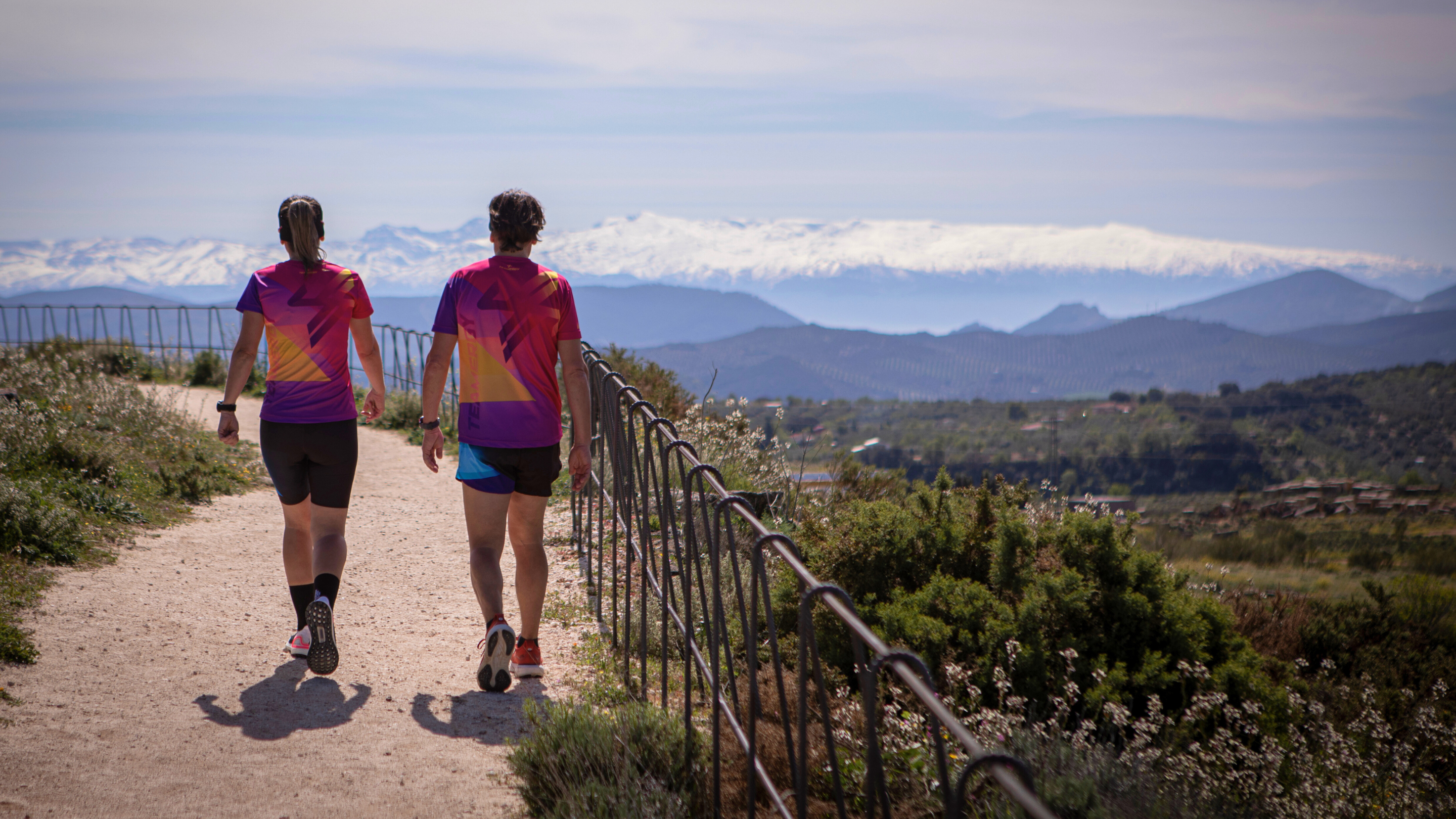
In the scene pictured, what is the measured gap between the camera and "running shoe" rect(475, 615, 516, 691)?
3473 millimetres

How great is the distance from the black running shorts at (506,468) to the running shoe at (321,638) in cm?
78

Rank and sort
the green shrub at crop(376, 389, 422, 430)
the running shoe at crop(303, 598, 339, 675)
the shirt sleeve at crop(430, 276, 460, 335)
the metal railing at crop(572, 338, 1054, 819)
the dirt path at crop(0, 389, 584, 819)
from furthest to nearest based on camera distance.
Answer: the green shrub at crop(376, 389, 422, 430)
the running shoe at crop(303, 598, 339, 675)
the shirt sleeve at crop(430, 276, 460, 335)
the dirt path at crop(0, 389, 584, 819)
the metal railing at crop(572, 338, 1054, 819)

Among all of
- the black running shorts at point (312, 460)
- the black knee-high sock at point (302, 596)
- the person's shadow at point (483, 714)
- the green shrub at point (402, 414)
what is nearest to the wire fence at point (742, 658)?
the person's shadow at point (483, 714)

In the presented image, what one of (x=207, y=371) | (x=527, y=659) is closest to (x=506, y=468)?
(x=527, y=659)

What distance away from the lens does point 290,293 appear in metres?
3.58

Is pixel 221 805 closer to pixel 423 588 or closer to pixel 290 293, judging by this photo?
pixel 290 293

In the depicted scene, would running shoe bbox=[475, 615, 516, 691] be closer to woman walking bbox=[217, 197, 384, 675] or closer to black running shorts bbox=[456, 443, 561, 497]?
black running shorts bbox=[456, 443, 561, 497]

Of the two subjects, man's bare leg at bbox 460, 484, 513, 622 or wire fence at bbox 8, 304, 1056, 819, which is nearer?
wire fence at bbox 8, 304, 1056, 819

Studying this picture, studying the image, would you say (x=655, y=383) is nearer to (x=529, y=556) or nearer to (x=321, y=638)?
(x=529, y=556)

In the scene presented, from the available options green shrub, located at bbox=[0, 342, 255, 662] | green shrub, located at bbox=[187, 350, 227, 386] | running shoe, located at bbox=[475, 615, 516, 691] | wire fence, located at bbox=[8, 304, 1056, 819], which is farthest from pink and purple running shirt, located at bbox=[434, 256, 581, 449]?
green shrub, located at bbox=[187, 350, 227, 386]

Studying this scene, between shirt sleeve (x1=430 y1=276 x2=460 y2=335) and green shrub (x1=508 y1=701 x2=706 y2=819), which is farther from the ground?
shirt sleeve (x1=430 y1=276 x2=460 y2=335)

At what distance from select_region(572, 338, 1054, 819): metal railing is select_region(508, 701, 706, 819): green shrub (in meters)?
0.09

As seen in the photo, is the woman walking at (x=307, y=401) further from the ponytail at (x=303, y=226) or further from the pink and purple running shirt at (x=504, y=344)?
the pink and purple running shirt at (x=504, y=344)

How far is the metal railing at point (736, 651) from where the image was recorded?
147cm
